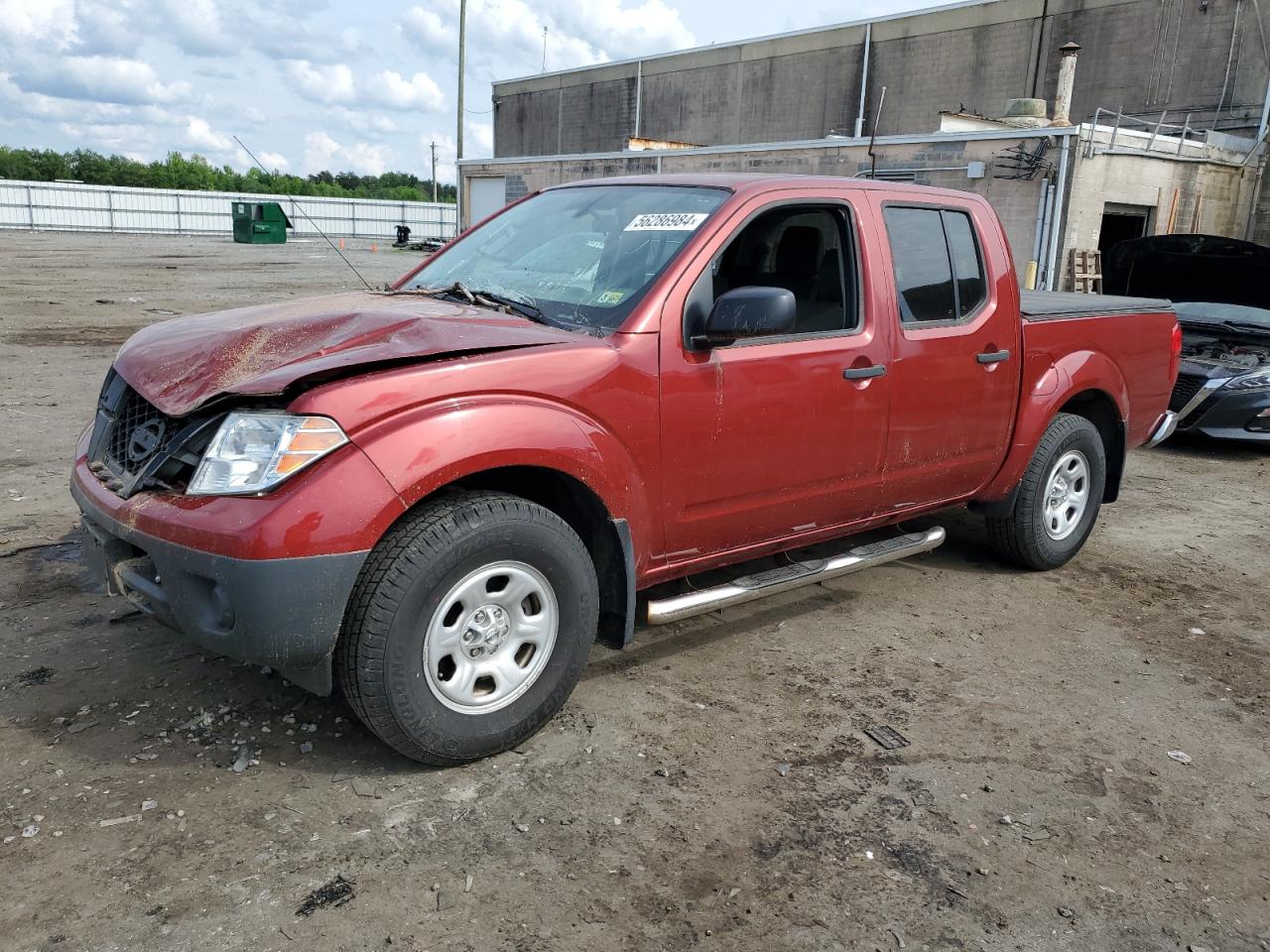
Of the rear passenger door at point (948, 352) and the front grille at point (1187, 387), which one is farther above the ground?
the rear passenger door at point (948, 352)

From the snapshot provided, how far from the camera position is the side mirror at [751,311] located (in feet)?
11.5

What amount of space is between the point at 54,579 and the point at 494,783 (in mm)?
2716

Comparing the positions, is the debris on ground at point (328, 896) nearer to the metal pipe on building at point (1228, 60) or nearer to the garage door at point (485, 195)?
the metal pipe on building at point (1228, 60)

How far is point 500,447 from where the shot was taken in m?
3.14

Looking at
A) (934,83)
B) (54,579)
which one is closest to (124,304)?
(54,579)

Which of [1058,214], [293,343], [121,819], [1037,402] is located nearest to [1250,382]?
[1037,402]

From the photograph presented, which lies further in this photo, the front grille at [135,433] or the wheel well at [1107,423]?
the wheel well at [1107,423]

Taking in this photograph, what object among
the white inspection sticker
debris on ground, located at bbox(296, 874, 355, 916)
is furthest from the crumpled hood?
debris on ground, located at bbox(296, 874, 355, 916)

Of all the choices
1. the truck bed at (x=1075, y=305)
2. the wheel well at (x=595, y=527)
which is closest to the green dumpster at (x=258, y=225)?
the truck bed at (x=1075, y=305)

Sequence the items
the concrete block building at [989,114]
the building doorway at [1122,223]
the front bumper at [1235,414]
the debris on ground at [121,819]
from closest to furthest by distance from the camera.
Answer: the debris on ground at [121,819]
the front bumper at [1235,414]
the concrete block building at [989,114]
the building doorway at [1122,223]

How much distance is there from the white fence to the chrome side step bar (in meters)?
50.0

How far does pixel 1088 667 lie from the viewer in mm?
4387

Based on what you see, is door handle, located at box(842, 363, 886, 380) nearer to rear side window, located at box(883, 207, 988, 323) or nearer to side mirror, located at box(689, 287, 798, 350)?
rear side window, located at box(883, 207, 988, 323)

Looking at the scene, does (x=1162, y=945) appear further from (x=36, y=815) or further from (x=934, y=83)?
(x=934, y=83)
